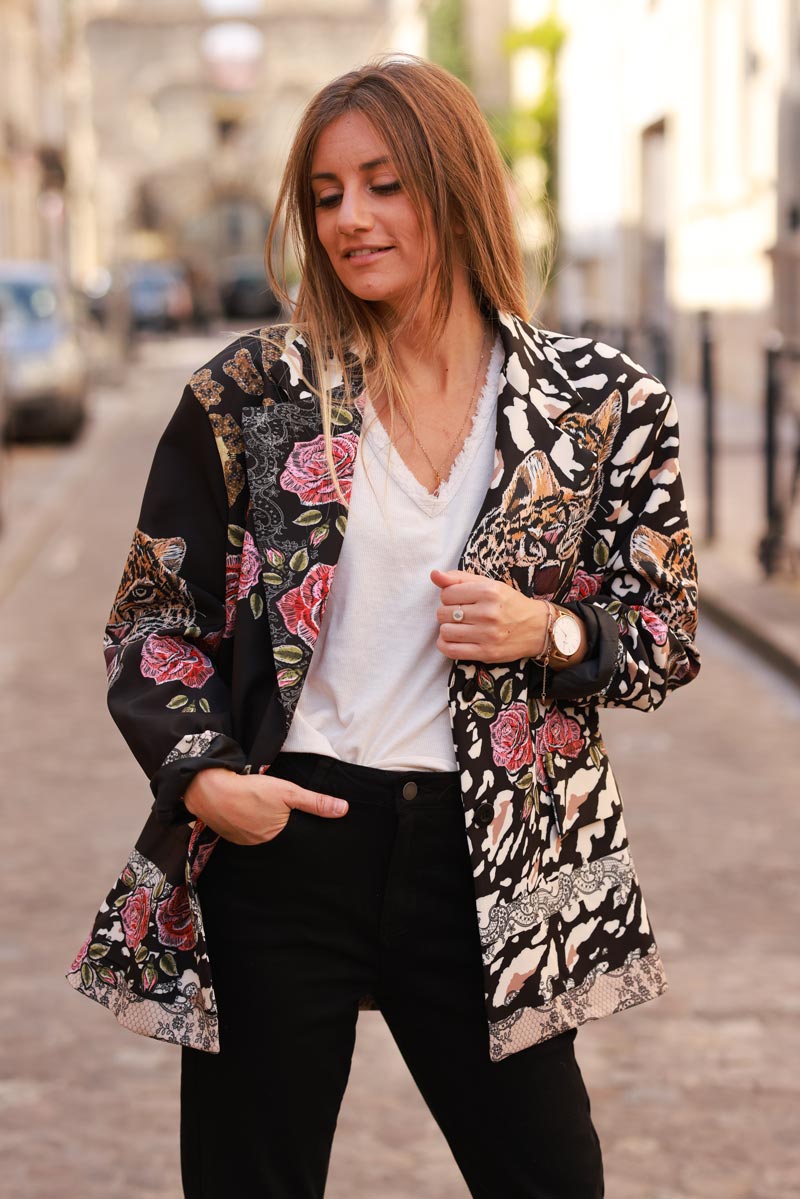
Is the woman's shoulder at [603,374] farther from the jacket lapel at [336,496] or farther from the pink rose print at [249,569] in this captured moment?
the pink rose print at [249,569]

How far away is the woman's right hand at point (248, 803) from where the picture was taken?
202 centimetres

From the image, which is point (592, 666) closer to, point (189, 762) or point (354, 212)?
point (189, 762)

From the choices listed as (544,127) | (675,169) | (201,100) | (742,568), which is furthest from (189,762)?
(201,100)

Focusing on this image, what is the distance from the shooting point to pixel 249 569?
2096 mm

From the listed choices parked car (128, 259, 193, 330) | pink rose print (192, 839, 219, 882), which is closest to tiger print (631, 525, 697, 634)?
pink rose print (192, 839, 219, 882)

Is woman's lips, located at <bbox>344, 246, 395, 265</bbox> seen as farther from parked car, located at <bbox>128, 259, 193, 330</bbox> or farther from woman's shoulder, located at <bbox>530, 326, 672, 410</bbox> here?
parked car, located at <bbox>128, 259, 193, 330</bbox>

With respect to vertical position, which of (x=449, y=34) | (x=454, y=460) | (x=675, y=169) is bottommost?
(x=454, y=460)

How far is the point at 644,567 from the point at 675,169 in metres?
22.1

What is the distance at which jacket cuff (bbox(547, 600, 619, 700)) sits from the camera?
211cm

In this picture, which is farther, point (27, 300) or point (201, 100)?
point (201, 100)

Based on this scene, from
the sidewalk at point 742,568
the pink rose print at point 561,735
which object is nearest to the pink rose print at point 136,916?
the pink rose print at point 561,735

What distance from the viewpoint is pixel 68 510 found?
13.6 m

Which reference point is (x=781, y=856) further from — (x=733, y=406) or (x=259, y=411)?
(x=733, y=406)

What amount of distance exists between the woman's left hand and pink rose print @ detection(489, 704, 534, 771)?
0.08 metres
